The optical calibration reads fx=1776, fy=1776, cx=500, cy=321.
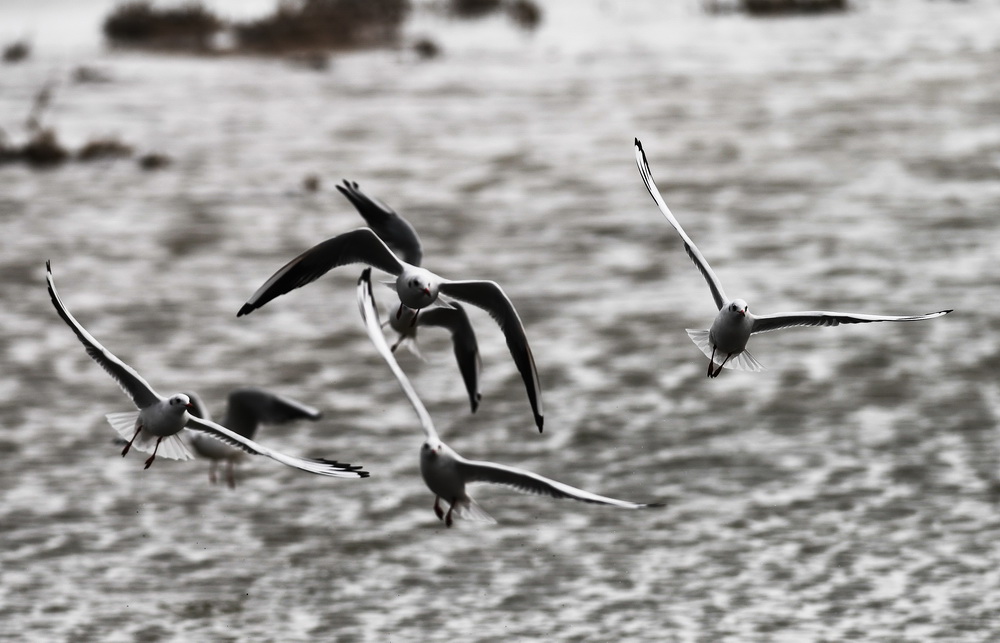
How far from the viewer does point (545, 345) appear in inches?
840

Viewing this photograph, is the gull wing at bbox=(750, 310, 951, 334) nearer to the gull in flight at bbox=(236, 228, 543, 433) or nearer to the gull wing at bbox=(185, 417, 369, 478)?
the gull in flight at bbox=(236, 228, 543, 433)

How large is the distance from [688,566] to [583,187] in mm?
13795

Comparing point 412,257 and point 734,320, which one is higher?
point 734,320

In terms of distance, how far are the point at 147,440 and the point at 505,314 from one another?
2.68 metres

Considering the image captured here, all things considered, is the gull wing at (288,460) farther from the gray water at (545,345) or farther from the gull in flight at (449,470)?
the gray water at (545,345)

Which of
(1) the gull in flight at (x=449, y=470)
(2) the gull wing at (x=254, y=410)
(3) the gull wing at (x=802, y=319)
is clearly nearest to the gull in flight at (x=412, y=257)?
(1) the gull in flight at (x=449, y=470)

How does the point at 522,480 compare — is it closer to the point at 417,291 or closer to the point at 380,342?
the point at 380,342

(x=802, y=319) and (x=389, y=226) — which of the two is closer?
(x=802, y=319)

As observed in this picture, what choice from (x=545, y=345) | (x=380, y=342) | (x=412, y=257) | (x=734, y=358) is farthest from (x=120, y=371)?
(x=545, y=345)

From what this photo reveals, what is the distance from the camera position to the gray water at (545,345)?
1497cm

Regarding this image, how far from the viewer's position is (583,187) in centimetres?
2844

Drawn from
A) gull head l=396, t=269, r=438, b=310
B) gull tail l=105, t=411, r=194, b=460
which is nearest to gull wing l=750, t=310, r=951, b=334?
gull head l=396, t=269, r=438, b=310

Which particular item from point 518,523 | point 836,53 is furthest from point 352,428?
point 836,53

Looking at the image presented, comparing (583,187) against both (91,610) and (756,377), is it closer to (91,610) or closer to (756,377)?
(756,377)
